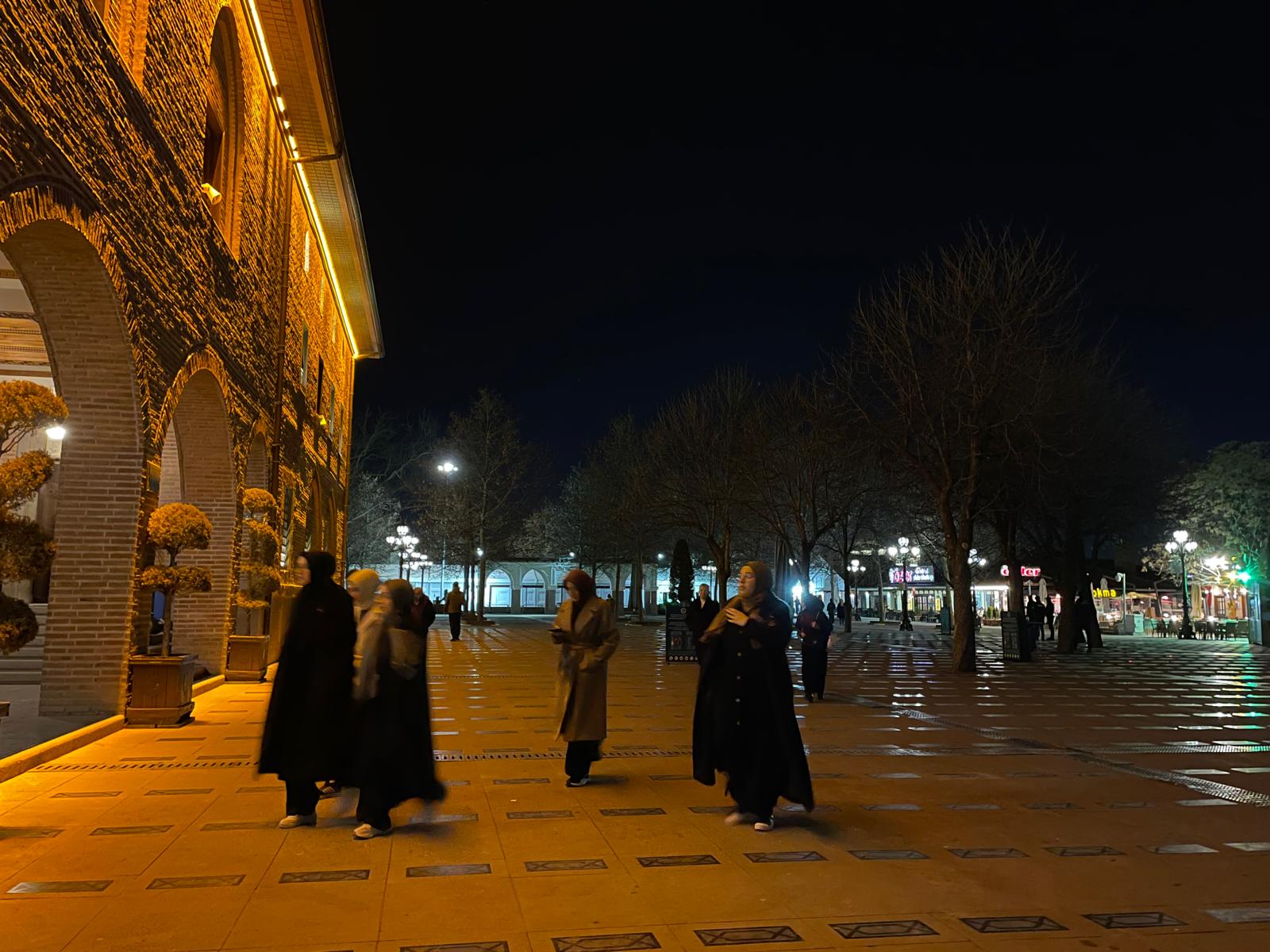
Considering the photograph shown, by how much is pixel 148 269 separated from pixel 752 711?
25.9ft

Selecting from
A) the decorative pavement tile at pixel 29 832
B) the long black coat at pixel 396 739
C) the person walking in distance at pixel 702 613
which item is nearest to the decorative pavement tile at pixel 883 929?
the long black coat at pixel 396 739

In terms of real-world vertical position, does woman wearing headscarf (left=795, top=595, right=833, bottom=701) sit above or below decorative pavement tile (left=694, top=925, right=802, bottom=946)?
above

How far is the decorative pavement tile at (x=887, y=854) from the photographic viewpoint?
5.50 m

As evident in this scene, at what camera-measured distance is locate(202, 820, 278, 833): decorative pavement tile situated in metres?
5.99

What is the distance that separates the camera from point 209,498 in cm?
1473

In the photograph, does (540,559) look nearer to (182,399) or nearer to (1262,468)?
(1262,468)

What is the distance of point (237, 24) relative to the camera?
14422mm

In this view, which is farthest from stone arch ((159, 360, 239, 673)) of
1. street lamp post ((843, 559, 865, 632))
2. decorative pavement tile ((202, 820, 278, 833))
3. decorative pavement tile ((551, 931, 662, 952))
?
street lamp post ((843, 559, 865, 632))

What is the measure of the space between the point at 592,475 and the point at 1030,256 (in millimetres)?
27618

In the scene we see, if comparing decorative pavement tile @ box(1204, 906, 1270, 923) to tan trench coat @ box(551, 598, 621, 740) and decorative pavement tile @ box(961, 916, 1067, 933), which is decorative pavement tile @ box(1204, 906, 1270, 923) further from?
tan trench coat @ box(551, 598, 621, 740)

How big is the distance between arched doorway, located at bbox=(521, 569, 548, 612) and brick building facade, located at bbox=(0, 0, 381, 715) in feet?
165

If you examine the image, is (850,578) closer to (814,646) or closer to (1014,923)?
(814,646)

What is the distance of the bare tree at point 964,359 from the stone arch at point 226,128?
1307 cm

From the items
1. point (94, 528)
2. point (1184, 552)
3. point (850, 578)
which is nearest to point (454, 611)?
point (94, 528)
